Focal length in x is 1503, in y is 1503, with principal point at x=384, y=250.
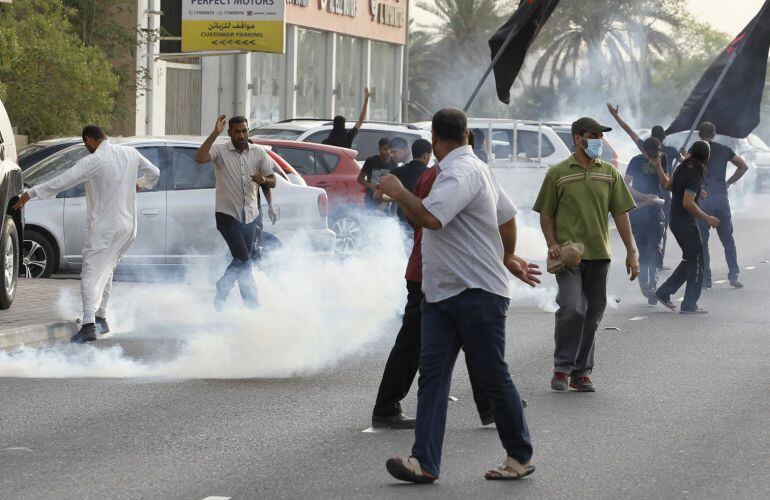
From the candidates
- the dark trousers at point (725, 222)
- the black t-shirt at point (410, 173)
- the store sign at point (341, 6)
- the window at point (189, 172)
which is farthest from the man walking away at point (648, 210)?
the store sign at point (341, 6)

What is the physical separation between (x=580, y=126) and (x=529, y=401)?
1.84 metres

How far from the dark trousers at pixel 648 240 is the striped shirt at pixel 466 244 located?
30.5ft

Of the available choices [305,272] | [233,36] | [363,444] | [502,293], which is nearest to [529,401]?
[363,444]

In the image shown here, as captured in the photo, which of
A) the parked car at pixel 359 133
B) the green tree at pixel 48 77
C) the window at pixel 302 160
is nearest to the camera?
the window at pixel 302 160

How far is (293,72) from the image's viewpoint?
42.8m

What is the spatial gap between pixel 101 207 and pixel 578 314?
4.26 meters

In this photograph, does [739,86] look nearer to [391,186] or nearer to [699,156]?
[699,156]

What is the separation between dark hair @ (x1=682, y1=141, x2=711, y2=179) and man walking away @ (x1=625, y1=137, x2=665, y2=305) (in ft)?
4.88

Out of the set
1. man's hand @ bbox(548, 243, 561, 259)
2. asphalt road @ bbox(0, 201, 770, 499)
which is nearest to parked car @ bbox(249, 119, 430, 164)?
asphalt road @ bbox(0, 201, 770, 499)

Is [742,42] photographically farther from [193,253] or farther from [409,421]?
[409,421]

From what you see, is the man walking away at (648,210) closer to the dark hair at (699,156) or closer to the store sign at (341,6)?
the dark hair at (699,156)

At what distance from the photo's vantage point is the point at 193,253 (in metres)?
A: 16.2

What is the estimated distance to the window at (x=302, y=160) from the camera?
19.2m

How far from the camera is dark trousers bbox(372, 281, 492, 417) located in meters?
8.28
